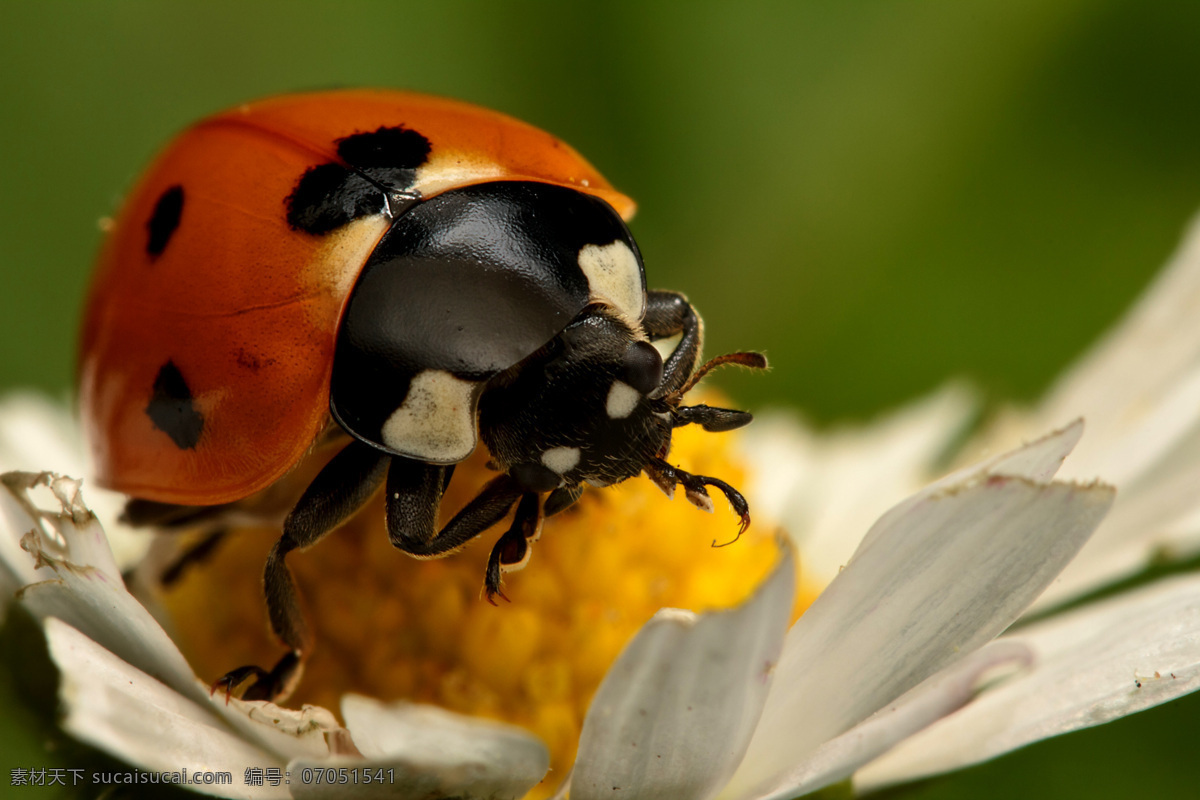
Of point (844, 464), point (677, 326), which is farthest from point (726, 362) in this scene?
point (844, 464)

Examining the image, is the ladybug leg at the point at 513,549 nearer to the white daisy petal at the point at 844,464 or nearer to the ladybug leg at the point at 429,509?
the ladybug leg at the point at 429,509

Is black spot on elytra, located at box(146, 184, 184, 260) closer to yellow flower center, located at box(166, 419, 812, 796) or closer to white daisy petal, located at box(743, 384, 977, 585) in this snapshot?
yellow flower center, located at box(166, 419, 812, 796)

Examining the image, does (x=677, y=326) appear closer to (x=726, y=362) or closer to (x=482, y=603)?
(x=726, y=362)

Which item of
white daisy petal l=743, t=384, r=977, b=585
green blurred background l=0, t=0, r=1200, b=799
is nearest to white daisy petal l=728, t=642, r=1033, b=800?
white daisy petal l=743, t=384, r=977, b=585

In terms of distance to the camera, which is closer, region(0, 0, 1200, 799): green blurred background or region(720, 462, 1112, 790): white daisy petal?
region(720, 462, 1112, 790): white daisy petal

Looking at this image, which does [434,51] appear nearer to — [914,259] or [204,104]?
[204,104]

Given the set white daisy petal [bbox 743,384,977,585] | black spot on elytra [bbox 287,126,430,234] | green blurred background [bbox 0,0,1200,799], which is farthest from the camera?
green blurred background [bbox 0,0,1200,799]
